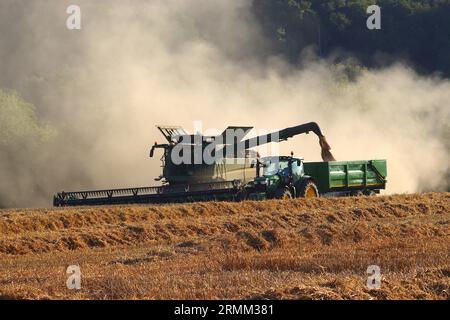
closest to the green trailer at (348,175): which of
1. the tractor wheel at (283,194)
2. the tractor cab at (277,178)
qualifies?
the tractor cab at (277,178)

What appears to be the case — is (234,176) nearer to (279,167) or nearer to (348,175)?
(279,167)

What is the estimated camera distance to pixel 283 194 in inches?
1416

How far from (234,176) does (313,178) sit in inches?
130

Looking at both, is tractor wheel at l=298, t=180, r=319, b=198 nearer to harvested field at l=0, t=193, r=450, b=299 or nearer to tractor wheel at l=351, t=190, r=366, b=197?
harvested field at l=0, t=193, r=450, b=299

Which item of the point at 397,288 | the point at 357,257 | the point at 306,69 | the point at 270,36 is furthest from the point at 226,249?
the point at 270,36

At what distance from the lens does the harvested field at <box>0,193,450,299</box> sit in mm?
13273

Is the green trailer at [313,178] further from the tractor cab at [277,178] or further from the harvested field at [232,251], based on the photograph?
the harvested field at [232,251]

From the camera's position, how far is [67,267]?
719 inches

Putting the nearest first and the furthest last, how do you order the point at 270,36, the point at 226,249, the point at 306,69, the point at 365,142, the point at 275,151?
the point at 226,249 → the point at 275,151 → the point at 365,142 → the point at 306,69 → the point at 270,36

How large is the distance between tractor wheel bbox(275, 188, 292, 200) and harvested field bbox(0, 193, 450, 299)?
1709mm

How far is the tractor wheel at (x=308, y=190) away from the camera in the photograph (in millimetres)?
36812

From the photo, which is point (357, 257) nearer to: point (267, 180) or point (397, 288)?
point (397, 288)

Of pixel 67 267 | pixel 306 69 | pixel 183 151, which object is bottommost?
pixel 67 267

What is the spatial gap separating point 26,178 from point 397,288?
4788 centimetres
